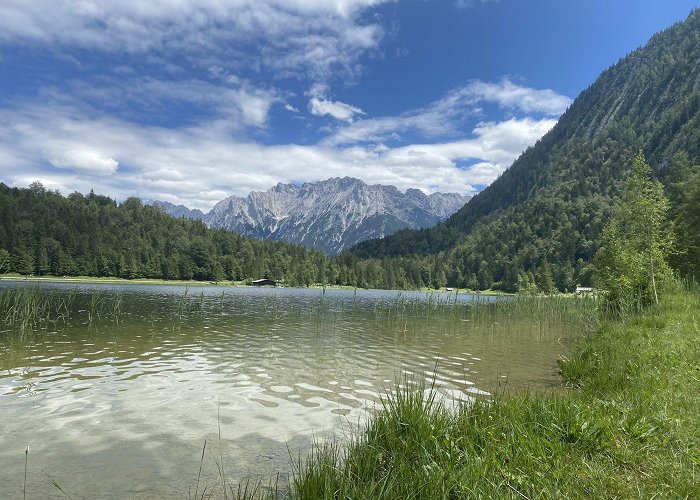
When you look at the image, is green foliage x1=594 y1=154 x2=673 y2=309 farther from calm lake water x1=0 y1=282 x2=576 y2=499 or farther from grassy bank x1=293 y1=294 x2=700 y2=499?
grassy bank x1=293 y1=294 x2=700 y2=499

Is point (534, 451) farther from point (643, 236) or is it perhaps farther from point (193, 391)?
point (643, 236)

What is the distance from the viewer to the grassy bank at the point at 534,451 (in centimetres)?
552

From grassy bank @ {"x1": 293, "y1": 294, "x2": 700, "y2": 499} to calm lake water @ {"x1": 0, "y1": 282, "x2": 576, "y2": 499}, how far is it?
1.54 meters

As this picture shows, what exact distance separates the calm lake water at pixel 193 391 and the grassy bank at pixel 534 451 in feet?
5.05

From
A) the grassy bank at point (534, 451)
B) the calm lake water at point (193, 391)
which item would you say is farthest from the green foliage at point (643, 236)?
the grassy bank at point (534, 451)

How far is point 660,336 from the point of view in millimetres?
16062

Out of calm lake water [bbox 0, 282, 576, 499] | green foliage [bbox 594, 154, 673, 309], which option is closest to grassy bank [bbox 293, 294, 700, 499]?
calm lake water [bbox 0, 282, 576, 499]

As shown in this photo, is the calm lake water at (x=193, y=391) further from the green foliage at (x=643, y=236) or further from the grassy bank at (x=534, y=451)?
the green foliage at (x=643, y=236)

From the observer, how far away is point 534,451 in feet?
22.0

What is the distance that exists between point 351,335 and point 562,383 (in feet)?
60.7

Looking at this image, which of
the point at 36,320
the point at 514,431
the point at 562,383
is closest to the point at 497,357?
the point at 562,383

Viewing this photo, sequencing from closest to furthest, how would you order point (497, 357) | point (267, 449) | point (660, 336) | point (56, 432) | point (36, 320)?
1. point (267, 449)
2. point (56, 432)
3. point (660, 336)
4. point (497, 357)
5. point (36, 320)

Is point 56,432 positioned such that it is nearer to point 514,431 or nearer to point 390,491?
point 390,491

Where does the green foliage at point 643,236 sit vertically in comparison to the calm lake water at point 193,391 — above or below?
above
